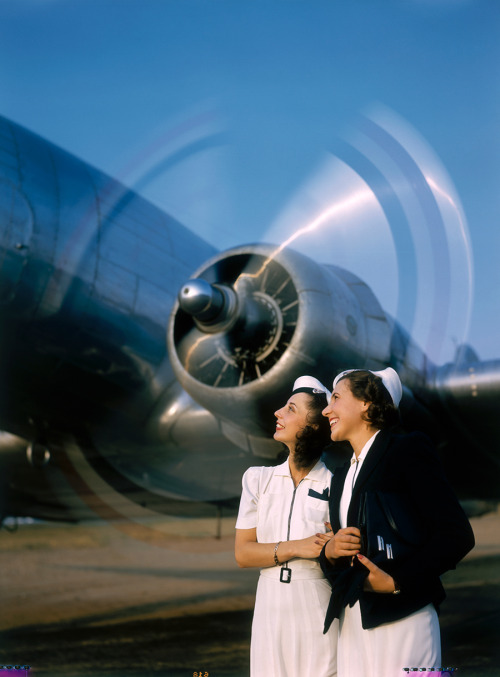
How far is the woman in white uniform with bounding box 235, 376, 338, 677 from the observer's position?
5.33ft

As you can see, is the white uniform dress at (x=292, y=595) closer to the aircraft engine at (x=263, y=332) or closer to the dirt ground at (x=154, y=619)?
the dirt ground at (x=154, y=619)

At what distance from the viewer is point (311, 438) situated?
177cm

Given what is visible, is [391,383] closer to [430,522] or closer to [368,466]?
[368,466]

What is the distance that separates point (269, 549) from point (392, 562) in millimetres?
355

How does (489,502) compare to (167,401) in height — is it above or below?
below

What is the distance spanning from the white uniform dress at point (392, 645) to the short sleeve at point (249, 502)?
362 mm

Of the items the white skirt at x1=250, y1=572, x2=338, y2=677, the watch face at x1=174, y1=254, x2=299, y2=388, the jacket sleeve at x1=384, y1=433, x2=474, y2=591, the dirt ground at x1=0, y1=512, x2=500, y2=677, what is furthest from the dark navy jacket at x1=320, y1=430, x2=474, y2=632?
the watch face at x1=174, y1=254, x2=299, y2=388

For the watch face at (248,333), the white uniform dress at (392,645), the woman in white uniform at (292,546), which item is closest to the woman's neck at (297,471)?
the woman in white uniform at (292,546)

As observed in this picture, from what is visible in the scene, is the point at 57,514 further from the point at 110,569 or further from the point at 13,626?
the point at 110,569

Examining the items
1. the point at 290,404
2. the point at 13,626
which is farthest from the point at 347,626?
the point at 13,626

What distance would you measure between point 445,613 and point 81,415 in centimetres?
379

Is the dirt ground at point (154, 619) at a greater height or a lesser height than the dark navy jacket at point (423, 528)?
lesser

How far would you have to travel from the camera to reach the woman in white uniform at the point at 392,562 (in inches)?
54.8

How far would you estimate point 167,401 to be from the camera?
5.35 m
